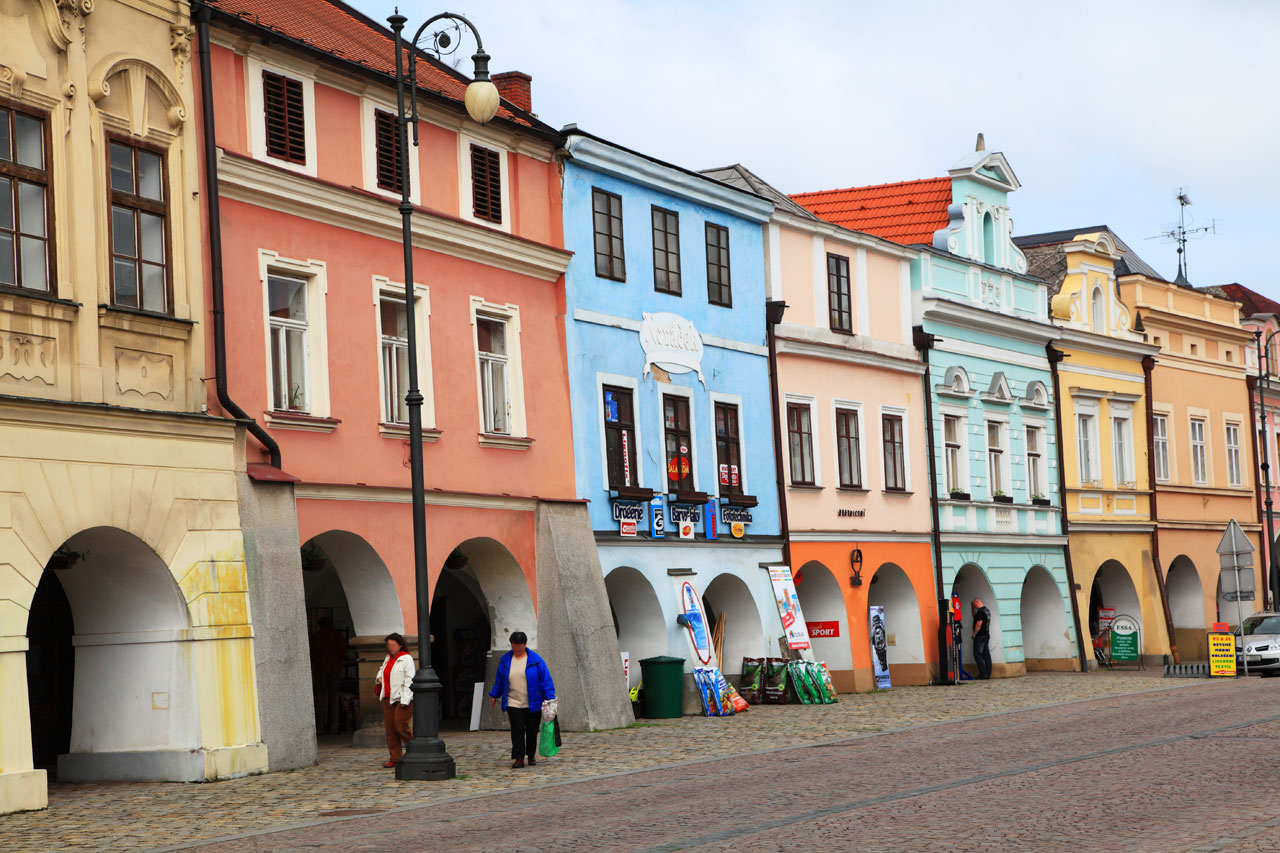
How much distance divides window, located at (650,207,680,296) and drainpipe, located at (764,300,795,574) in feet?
9.68

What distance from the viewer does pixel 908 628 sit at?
37438 mm

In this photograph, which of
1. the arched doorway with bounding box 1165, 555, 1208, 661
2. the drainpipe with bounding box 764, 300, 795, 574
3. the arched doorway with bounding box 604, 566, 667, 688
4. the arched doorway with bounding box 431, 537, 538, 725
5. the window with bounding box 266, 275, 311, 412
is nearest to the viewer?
the window with bounding box 266, 275, 311, 412

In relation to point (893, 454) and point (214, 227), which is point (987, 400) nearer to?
point (893, 454)

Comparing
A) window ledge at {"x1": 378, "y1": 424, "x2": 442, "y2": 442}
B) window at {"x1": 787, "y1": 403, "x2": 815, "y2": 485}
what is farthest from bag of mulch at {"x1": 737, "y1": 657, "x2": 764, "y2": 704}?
window ledge at {"x1": 378, "y1": 424, "x2": 442, "y2": 442}

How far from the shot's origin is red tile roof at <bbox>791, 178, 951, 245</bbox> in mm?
41188

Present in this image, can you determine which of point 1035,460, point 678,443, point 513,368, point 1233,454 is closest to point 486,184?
point 513,368

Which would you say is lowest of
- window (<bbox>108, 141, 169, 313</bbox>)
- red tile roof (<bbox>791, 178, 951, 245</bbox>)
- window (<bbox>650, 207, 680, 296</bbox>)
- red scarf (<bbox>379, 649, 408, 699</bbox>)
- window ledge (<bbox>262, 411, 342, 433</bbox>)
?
red scarf (<bbox>379, 649, 408, 699</bbox>)

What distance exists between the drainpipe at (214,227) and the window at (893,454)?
18513 millimetres

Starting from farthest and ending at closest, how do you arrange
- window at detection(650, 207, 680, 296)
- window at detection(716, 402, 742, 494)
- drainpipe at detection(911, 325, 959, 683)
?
drainpipe at detection(911, 325, 959, 683) < window at detection(716, 402, 742, 494) < window at detection(650, 207, 680, 296)

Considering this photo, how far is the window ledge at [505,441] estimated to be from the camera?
2581cm

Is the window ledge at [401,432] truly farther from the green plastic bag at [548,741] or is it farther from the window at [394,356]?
the green plastic bag at [548,741]

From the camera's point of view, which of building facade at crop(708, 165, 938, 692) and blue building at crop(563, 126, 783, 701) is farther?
building facade at crop(708, 165, 938, 692)

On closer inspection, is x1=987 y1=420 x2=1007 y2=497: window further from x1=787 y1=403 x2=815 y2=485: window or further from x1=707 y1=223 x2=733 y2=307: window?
x1=707 y1=223 x2=733 y2=307: window

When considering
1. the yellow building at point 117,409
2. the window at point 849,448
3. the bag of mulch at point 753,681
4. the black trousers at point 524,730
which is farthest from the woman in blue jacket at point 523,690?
the window at point 849,448
